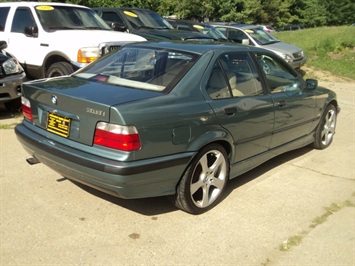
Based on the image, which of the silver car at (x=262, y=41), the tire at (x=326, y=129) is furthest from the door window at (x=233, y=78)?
the silver car at (x=262, y=41)

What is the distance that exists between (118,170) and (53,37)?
4699mm

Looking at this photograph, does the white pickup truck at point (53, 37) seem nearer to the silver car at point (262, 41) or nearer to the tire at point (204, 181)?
the tire at point (204, 181)

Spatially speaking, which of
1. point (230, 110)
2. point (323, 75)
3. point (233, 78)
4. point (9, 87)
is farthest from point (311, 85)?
point (323, 75)

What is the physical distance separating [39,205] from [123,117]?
138cm

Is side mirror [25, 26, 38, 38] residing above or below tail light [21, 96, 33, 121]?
above

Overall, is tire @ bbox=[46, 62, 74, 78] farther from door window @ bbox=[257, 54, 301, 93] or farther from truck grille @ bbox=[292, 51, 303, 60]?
truck grille @ bbox=[292, 51, 303, 60]

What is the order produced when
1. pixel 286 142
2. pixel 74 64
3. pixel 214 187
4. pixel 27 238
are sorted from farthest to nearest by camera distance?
1. pixel 74 64
2. pixel 286 142
3. pixel 214 187
4. pixel 27 238

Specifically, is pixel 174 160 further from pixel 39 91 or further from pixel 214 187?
pixel 39 91

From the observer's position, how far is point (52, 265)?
280 cm

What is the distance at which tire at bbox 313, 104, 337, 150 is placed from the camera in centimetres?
564

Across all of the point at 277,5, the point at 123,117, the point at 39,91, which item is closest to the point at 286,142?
the point at 123,117

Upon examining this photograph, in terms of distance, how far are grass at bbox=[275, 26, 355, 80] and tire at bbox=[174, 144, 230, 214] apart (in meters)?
11.7

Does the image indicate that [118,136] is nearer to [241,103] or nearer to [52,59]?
[241,103]

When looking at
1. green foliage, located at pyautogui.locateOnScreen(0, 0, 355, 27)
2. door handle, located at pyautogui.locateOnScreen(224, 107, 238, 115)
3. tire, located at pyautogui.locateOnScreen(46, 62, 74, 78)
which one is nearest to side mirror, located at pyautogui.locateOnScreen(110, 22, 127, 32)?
tire, located at pyautogui.locateOnScreen(46, 62, 74, 78)
